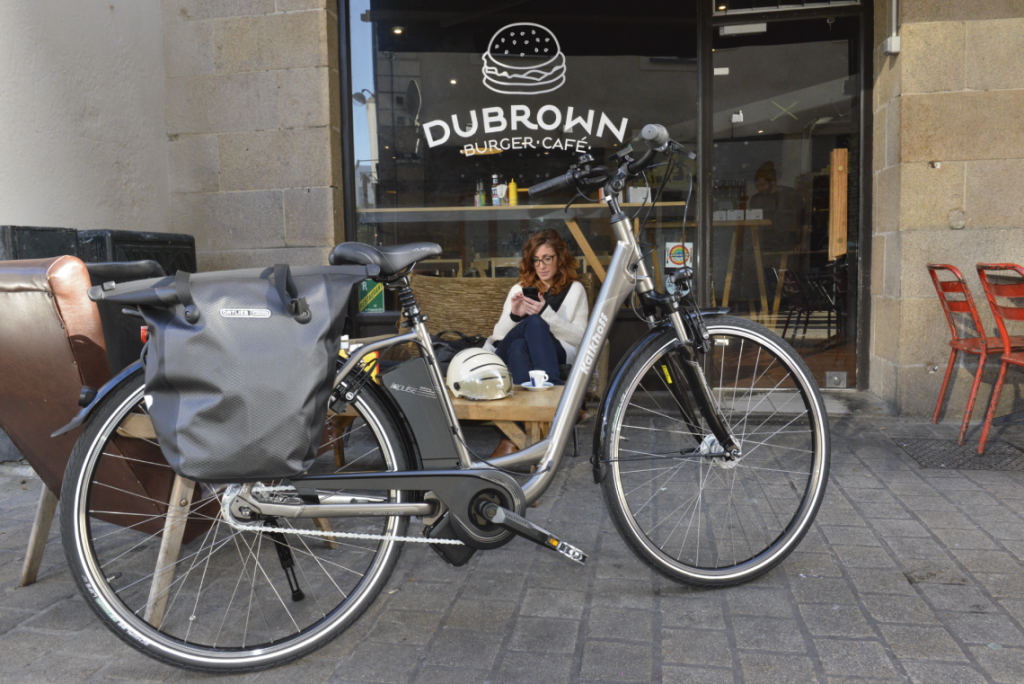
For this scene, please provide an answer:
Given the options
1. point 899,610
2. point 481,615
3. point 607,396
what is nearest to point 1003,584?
point 899,610

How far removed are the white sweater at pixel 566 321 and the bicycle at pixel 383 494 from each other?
1321mm

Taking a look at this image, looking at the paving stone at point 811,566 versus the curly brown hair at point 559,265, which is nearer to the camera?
the paving stone at point 811,566

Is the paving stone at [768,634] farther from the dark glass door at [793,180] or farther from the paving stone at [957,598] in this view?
the dark glass door at [793,180]

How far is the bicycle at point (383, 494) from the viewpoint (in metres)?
2.18

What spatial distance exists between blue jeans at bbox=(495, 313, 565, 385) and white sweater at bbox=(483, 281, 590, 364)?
0.12 metres

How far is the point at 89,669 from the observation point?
2277 mm

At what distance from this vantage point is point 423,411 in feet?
7.86

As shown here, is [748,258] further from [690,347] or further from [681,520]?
[690,347]

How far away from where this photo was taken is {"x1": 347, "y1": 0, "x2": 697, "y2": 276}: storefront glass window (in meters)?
5.85

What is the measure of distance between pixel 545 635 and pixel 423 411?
30.3 inches

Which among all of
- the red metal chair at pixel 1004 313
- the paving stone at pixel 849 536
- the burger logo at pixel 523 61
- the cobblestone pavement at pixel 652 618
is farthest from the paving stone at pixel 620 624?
the burger logo at pixel 523 61

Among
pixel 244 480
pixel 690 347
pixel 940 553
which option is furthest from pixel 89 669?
pixel 940 553

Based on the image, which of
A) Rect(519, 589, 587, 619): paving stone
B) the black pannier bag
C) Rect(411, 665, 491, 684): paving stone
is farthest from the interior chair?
the black pannier bag

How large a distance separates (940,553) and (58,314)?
10.2ft
